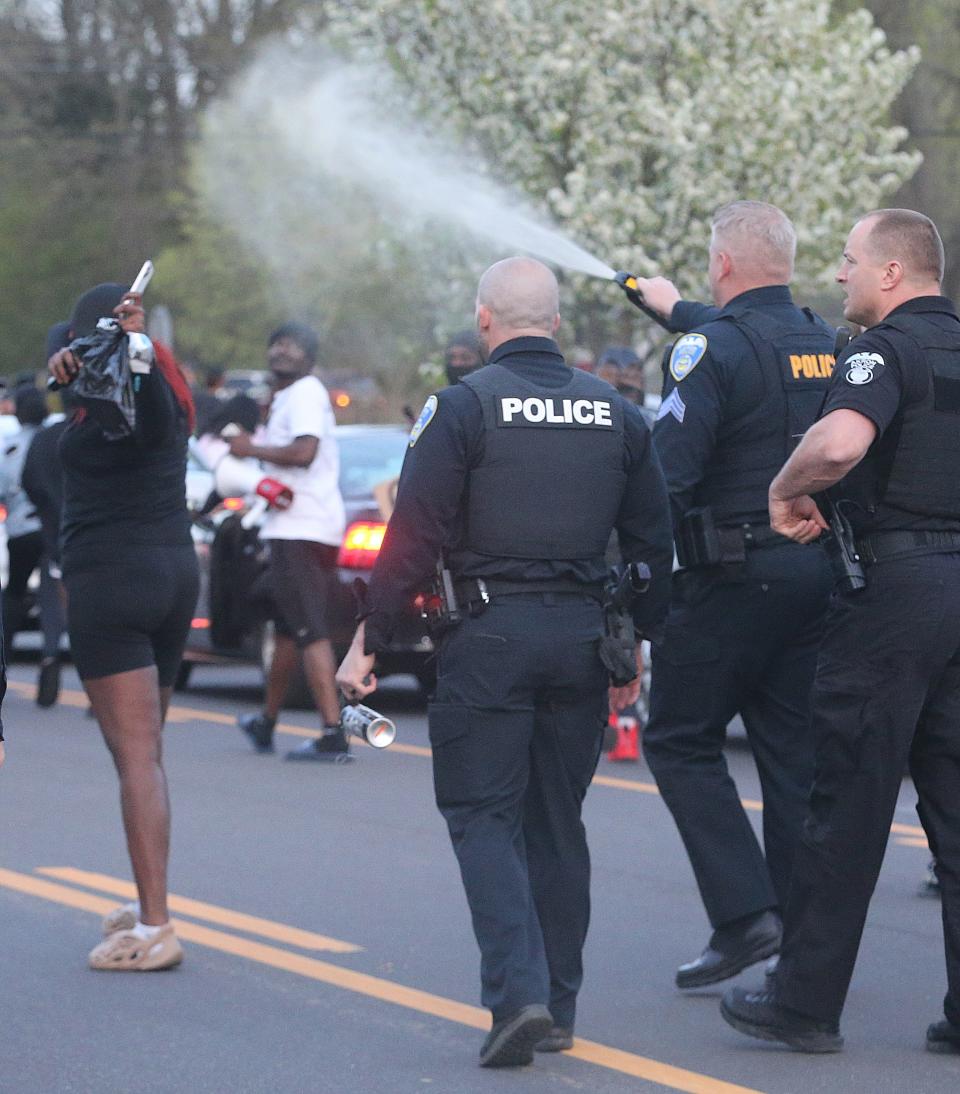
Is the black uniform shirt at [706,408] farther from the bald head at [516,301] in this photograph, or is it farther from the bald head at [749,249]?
the bald head at [516,301]

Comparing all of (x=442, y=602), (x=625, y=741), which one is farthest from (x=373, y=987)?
(x=625, y=741)

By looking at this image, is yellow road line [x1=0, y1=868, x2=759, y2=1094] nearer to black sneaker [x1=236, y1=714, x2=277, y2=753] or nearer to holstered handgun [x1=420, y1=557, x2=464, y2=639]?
holstered handgun [x1=420, y1=557, x2=464, y2=639]

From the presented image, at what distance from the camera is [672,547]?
227 inches

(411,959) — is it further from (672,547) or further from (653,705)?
(672,547)

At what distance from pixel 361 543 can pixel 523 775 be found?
6.50m

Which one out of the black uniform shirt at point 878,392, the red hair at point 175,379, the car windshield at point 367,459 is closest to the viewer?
the black uniform shirt at point 878,392

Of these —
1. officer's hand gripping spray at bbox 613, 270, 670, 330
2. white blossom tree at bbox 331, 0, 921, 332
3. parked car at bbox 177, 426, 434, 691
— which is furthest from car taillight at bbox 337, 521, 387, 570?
white blossom tree at bbox 331, 0, 921, 332

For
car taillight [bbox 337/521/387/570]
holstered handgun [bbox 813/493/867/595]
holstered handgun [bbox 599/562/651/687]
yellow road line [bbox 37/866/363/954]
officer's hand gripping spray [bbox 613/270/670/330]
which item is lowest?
Result: yellow road line [bbox 37/866/363/954]

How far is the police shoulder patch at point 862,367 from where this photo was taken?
5.23 m

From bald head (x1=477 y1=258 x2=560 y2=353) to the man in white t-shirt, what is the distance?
17.4ft

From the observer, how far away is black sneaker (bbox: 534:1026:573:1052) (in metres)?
5.61

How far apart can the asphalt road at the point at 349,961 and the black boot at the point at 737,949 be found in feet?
0.21

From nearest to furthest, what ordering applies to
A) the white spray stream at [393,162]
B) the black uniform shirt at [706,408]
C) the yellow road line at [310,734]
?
the black uniform shirt at [706,408] → the white spray stream at [393,162] → the yellow road line at [310,734]

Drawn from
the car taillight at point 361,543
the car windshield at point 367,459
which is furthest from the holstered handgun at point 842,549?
the car windshield at point 367,459
